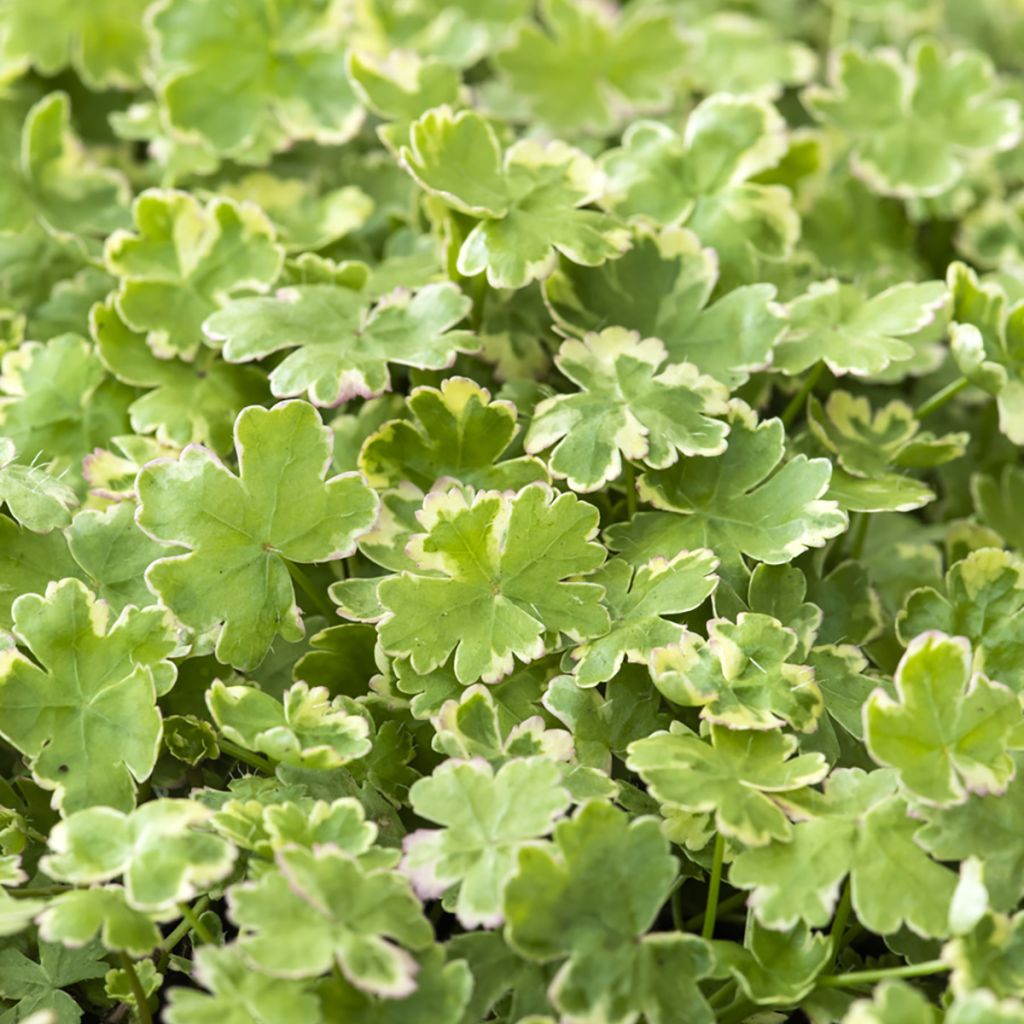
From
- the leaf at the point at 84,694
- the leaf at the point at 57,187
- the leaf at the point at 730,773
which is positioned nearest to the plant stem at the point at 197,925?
the leaf at the point at 84,694

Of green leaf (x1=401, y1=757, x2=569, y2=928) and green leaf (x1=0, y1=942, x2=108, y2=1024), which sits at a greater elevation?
green leaf (x1=401, y1=757, x2=569, y2=928)

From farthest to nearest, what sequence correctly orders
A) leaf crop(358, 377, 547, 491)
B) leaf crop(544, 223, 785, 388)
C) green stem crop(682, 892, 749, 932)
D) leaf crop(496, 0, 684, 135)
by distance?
leaf crop(496, 0, 684, 135)
leaf crop(544, 223, 785, 388)
leaf crop(358, 377, 547, 491)
green stem crop(682, 892, 749, 932)

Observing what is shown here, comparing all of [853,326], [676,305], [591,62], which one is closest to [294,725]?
[676,305]

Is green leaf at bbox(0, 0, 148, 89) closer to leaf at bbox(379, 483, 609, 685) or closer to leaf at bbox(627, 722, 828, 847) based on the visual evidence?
leaf at bbox(379, 483, 609, 685)

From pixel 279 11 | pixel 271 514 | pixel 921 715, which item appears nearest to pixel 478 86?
pixel 279 11

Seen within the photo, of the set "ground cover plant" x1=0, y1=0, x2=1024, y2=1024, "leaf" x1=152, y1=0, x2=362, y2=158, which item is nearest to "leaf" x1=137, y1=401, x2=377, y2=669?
"ground cover plant" x1=0, y1=0, x2=1024, y2=1024

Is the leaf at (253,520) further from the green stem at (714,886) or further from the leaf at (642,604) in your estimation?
the green stem at (714,886)

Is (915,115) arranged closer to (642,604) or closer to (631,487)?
(631,487)

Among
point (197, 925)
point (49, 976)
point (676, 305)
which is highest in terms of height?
point (676, 305)
